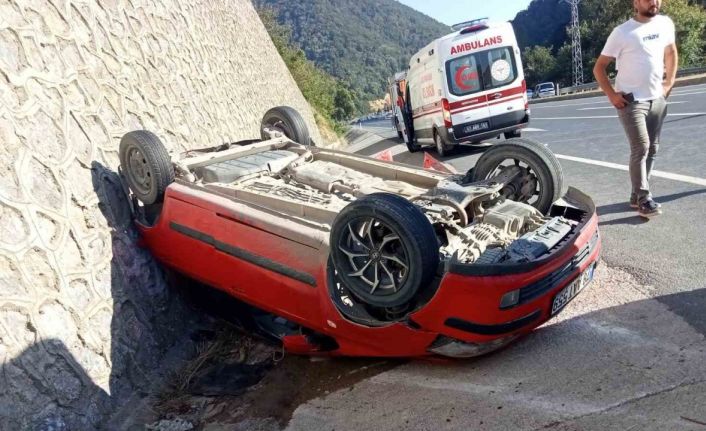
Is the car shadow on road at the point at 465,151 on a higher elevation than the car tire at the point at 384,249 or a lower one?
lower

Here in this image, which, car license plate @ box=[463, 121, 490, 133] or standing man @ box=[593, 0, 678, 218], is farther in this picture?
car license plate @ box=[463, 121, 490, 133]

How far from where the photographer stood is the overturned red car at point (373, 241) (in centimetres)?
289

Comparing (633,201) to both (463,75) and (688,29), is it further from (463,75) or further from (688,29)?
(688,29)

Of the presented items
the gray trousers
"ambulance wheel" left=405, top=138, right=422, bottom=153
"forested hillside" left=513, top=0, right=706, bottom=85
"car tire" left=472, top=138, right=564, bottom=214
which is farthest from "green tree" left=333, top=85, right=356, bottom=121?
"car tire" left=472, top=138, right=564, bottom=214

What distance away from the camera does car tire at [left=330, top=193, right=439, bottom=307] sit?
2873 millimetres

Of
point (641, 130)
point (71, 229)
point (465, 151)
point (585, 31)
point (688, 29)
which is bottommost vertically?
point (585, 31)

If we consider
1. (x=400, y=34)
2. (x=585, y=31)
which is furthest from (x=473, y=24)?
(x=400, y=34)

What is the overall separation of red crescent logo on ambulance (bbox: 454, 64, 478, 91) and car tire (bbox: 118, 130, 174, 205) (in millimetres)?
7955

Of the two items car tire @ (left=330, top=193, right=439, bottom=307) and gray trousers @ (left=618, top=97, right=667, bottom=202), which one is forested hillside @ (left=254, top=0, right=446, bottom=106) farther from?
car tire @ (left=330, top=193, right=439, bottom=307)

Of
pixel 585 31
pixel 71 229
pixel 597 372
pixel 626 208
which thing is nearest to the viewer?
pixel 597 372

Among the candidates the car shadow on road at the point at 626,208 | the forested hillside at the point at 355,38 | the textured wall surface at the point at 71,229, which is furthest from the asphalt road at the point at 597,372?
the forested hillside at the point at 355,38

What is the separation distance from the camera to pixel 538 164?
3859 mm

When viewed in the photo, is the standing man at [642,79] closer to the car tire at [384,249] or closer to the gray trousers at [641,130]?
the gray trousers at [641,130]

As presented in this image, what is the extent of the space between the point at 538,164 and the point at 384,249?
1455 millimetres
